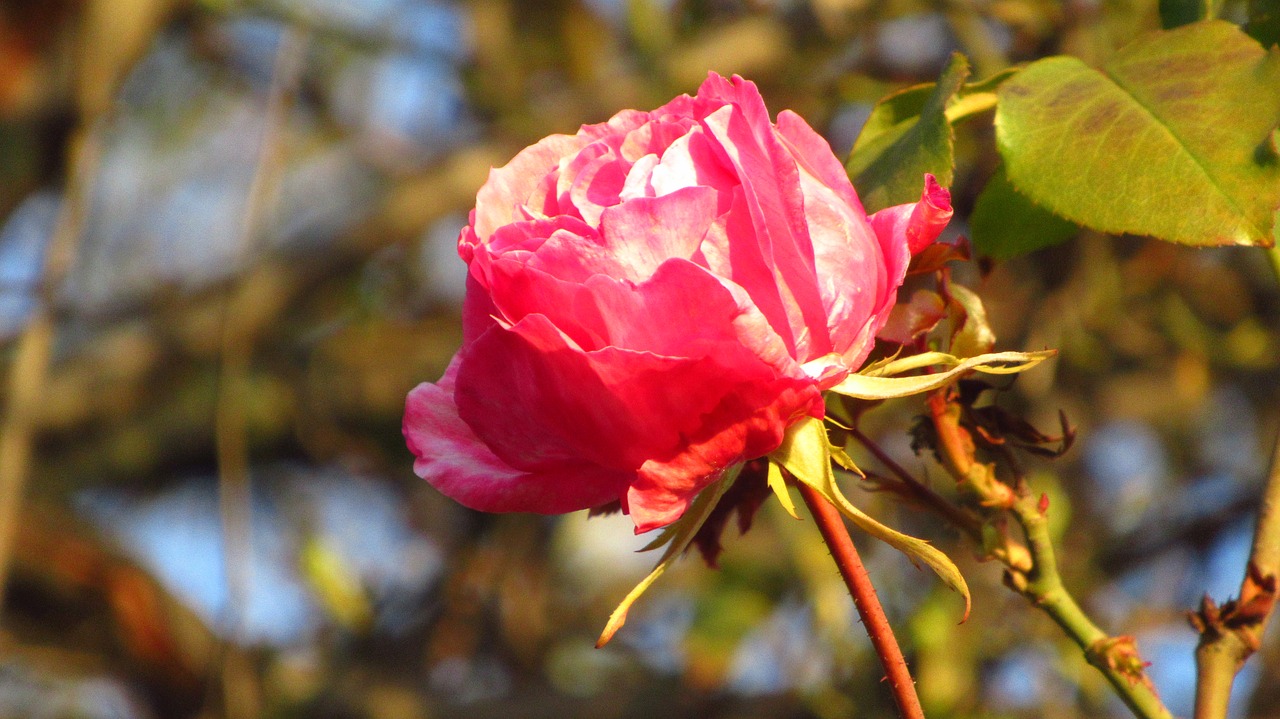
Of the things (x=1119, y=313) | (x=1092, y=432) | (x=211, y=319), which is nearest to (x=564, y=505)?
(x=1119, y=313)

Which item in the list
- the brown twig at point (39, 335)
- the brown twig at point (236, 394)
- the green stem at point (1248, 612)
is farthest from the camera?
the brown twig at point (39, 335)

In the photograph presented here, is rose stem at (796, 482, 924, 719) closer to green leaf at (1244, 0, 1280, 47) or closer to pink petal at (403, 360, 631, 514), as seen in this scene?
pink petal at (403, 360, 631, 514)

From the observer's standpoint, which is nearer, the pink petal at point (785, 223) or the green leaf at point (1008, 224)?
Answer: the pink petal at point (785, 223)

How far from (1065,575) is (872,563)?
0.30 meters

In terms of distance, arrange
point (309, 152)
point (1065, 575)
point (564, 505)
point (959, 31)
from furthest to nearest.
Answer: point (309, 152) → point (1065, 575) → point (959, 31) → point (564, 505)

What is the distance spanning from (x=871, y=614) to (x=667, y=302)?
147 mm

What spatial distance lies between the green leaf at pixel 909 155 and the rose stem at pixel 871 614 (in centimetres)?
17

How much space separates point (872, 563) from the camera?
171 cm

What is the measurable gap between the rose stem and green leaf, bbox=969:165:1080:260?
9.8 inches

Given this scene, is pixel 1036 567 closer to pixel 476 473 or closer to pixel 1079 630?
pixel 1079 630

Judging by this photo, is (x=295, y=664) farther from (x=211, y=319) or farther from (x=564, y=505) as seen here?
(x=564, y=505)

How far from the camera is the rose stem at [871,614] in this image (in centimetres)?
47

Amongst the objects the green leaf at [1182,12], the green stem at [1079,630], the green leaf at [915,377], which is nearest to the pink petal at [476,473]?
the green leaf at [915,377]

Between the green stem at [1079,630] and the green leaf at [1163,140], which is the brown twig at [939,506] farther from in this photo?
the green leaf at [1163,140]
